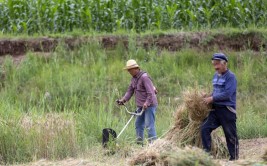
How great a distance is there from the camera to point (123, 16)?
21.3m

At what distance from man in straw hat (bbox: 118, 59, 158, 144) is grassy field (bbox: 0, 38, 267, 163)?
1.23 ft

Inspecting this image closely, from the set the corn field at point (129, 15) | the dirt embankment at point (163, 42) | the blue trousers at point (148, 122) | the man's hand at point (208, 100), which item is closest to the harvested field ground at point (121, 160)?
the man's hand at point (208, 100)

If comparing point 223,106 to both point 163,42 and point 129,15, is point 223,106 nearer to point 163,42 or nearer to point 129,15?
point 163,42

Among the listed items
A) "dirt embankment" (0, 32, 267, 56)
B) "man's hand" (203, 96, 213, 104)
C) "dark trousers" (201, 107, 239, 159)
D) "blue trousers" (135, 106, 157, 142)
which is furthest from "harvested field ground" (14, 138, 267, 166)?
"dirt embankment" (0, 32, 267, 56)

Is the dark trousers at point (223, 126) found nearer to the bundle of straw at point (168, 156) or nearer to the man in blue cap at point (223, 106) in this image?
the man in blue cap at point (223, 106)

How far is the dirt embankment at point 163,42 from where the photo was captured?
1953cm

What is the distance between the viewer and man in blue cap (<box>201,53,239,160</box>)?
1053 centimetres

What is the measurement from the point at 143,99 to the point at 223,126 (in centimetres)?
203

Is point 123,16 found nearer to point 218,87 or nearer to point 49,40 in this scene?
point 49,40

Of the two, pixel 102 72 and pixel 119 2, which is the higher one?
pixel 119 2

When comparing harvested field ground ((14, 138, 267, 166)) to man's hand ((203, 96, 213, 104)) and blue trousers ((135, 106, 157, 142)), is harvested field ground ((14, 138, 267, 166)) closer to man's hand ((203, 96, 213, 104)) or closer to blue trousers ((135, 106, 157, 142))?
man's hand ((203, 96, 213, 104))

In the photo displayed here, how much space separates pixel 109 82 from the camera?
1759 cm

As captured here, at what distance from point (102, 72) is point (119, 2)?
15.4 ft

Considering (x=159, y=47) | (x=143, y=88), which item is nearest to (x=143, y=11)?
(x=159, y=47)
